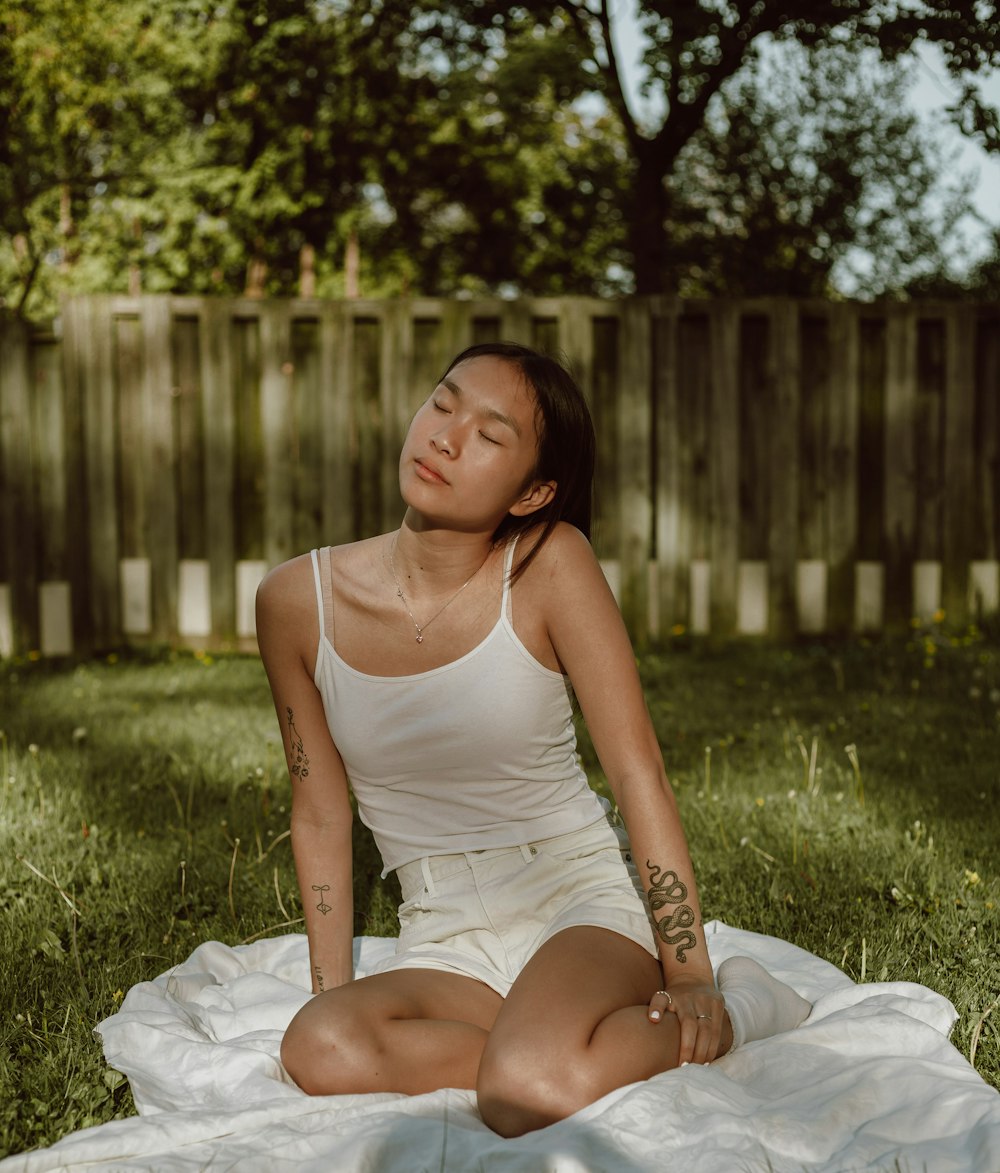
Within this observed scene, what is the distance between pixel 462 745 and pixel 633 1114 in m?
0.82

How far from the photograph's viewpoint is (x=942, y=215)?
16.0 metres

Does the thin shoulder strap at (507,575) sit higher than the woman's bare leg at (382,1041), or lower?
higher

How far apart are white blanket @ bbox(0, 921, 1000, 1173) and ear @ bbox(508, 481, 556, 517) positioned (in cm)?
119

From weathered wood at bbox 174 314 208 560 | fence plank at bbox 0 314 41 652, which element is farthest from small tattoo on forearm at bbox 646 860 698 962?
fence plank at bbox 0 314 41 652

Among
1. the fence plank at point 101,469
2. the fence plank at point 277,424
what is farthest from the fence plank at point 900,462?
the fence plank at point 101,469

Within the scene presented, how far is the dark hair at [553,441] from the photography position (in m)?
2.58

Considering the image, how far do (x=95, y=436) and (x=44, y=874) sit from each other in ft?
13.2

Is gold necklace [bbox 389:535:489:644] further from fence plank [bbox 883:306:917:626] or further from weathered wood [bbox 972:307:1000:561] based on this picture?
weathered wood [bbox 972:307:1000:561]

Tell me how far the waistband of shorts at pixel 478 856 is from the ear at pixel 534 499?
0.70 m

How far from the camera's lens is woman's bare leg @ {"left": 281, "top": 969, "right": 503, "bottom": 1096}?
7.19ft

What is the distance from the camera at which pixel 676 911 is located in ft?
7.78

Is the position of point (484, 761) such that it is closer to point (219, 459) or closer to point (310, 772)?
point (310, 772)

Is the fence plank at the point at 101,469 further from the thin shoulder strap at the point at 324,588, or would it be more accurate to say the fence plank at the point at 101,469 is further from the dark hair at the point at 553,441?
the dark hair at the point at 553,441

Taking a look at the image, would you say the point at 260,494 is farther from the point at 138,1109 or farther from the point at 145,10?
the point at 145,10
